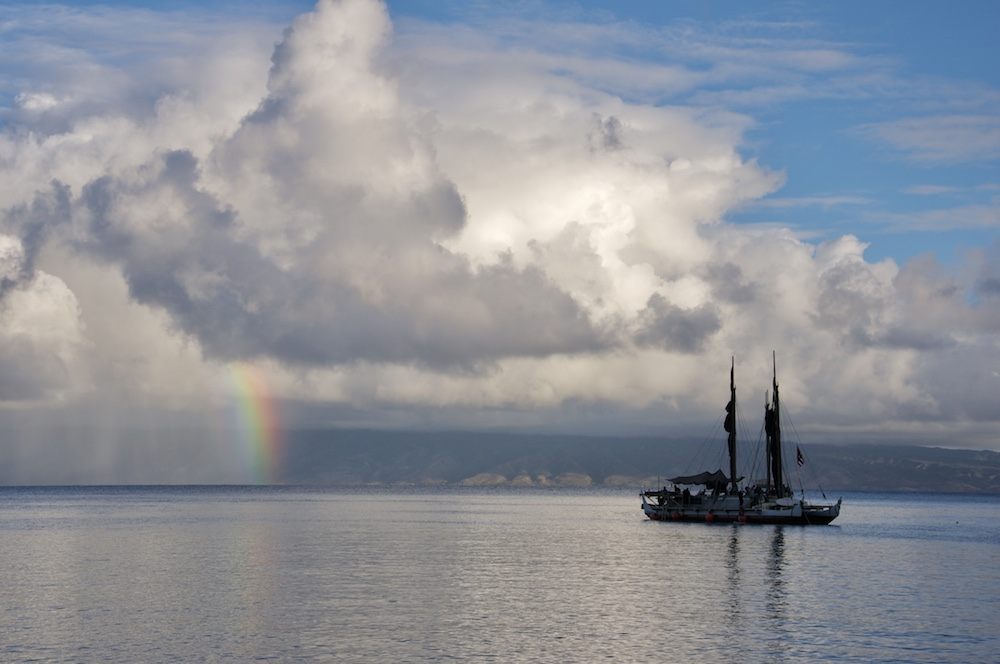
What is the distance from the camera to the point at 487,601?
3231 inches

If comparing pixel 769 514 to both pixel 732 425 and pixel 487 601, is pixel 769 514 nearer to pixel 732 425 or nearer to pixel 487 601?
pixel 732 425

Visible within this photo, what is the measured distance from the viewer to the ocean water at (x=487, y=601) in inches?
2485

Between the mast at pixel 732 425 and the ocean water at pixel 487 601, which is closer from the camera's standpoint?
the ocean water at pixel 487 601

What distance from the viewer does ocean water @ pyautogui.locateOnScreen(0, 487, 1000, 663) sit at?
63125 millimetres

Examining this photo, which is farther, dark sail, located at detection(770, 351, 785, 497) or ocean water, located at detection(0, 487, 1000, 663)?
dark sail, located at detection(770, 351, 785, 497)

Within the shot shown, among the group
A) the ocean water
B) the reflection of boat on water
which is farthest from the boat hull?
the ocean water

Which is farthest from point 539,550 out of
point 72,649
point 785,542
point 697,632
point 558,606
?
point 72,649

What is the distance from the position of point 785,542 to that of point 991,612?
238 feet

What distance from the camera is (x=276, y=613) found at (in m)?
74.8

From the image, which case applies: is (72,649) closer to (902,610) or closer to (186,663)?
(186,663)

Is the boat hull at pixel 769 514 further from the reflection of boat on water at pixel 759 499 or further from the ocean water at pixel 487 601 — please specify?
the ocean water at pixel 487 601

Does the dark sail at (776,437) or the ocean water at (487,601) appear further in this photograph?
the dark sail at (776,437)

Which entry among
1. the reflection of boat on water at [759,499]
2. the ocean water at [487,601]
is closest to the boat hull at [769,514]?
the reflection of boat on water at [759,499]

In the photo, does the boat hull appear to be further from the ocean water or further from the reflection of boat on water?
the ocean water
